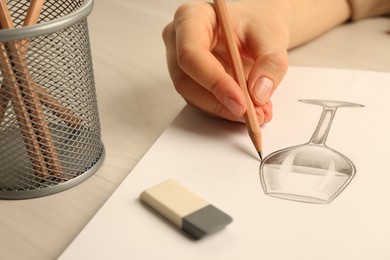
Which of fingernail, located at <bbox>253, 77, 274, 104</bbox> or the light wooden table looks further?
fingernail, located at <bbox>253, 77, 274, 104</bbox>

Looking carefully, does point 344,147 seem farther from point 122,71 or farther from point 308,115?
point 122,71

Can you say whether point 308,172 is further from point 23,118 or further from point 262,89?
point 23,118

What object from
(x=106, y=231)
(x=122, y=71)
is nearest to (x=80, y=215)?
(x=106, y=231)

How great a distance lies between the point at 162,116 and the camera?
51cm

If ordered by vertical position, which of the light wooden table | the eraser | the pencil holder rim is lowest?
the light wooden table

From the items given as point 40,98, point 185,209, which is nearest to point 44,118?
point 40,98

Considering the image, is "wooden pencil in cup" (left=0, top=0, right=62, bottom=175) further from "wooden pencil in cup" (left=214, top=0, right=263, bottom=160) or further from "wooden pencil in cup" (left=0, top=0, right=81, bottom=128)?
"wooden pencil in cup" (left=214, top=0, right=263, bottom=160)

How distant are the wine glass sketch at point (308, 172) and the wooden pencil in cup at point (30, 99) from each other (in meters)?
0.16

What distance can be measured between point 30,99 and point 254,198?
171mm

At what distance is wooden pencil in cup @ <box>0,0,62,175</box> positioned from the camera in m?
0.36

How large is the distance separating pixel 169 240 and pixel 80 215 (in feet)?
0.24

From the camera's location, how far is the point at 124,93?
0.56m

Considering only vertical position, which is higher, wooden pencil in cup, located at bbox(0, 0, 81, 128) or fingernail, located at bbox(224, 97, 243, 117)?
wooden pencil in cup, located at bbox(0, 0, 81, 128)

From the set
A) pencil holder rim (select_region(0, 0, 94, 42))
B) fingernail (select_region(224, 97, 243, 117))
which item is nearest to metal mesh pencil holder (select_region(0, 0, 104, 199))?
pencil holder rim (select_region(0, 0, 94, 42))
